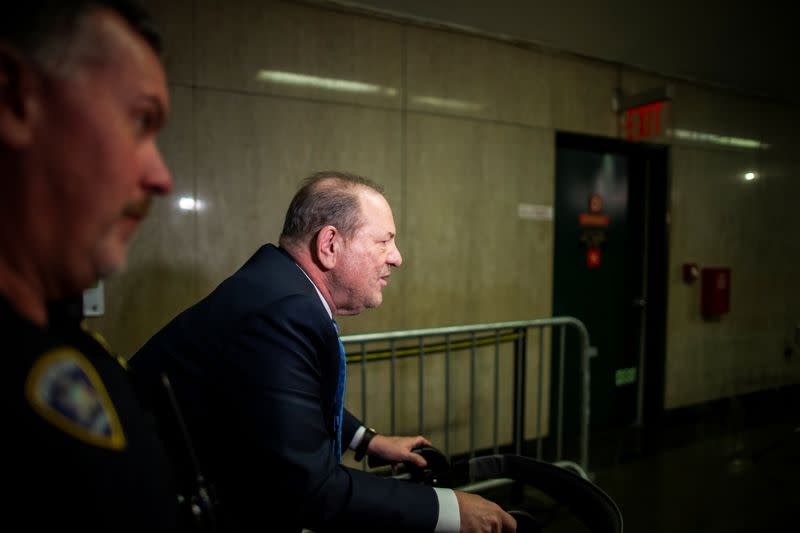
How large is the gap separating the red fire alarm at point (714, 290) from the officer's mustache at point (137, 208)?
5490mm

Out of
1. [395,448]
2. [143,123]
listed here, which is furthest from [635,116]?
[143,123]

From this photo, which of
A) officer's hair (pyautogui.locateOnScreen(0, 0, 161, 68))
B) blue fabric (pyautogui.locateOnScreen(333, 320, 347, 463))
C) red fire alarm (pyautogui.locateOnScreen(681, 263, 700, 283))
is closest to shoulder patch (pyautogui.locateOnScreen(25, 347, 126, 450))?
officer's hair (pyautogui.locateOnScreen(0, 0, 161, 68))

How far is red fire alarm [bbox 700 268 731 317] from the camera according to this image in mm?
4785

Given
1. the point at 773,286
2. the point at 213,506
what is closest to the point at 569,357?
the point at 773,286

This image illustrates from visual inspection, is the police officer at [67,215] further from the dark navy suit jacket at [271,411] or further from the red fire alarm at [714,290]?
the red fire alarm at [714,290]

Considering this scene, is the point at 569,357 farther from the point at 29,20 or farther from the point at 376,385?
the point at 29,20

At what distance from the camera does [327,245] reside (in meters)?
1.38

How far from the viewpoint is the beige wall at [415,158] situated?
277 cm

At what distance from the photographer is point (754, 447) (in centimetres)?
402

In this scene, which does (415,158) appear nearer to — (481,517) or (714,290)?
(481,517)

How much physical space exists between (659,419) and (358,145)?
4.02m

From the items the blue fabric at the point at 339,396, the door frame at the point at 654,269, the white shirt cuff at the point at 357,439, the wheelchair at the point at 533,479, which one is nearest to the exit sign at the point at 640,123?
the door frame at the point at 654,269

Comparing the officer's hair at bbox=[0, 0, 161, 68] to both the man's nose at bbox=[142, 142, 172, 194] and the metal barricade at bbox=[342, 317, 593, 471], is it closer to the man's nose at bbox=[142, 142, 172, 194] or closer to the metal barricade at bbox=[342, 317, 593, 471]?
the man's nose at bbox=[142, 142, 172, 194]

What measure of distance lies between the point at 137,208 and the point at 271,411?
567mm
